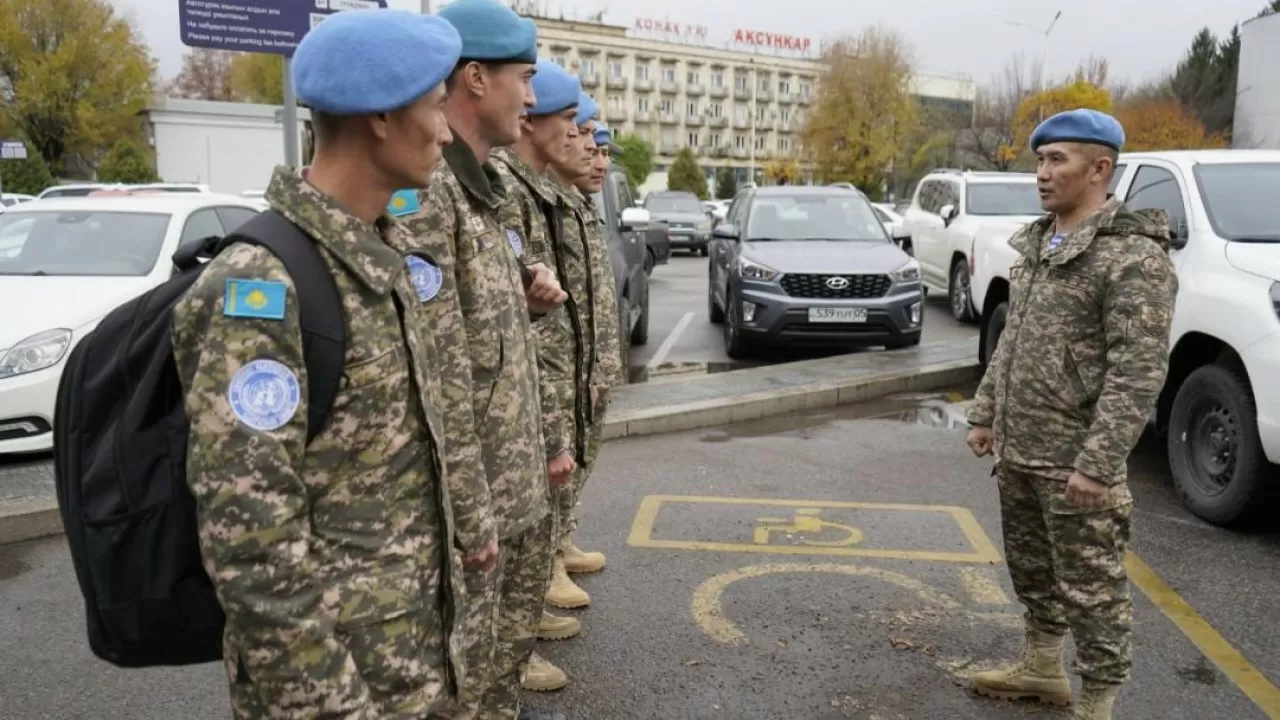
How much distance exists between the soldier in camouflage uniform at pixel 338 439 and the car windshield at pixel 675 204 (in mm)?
25110

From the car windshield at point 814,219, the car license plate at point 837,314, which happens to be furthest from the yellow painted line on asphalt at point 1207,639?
the car windshield at point 814,219

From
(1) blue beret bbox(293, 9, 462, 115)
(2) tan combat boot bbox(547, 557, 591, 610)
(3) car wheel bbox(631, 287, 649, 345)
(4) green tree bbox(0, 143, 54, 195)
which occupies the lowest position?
(2) tan combat boot bbox(547, 557, 591, 610)

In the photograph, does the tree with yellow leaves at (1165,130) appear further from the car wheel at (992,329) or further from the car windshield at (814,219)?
the car wheel at (992,329)

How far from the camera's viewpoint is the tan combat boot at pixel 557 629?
12.8ft

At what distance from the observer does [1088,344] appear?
305cm

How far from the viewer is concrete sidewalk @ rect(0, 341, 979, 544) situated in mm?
7121

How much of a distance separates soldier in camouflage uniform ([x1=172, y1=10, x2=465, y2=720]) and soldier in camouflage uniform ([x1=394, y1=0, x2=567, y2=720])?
0.25 m

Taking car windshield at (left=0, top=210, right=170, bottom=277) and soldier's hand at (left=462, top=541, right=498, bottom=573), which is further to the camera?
car windshield at (left=0, top=210, right=170, bottom=277)

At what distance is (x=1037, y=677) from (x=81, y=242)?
6487 mm

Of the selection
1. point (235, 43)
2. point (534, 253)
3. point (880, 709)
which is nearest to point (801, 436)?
point (880, 709)

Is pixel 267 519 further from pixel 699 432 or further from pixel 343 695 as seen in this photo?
pixel 699 432

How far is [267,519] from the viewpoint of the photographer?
1476mm

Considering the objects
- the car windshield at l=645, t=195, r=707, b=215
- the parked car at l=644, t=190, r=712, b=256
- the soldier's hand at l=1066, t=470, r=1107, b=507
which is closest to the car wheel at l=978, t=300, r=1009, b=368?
the soldier's hand at l=1066, t=470, r=1107, b=507

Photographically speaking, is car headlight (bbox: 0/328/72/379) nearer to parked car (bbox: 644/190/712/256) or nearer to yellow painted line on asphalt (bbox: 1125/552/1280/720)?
yellow painted line on asphalt (bbox: 1125/552/1280/720)
